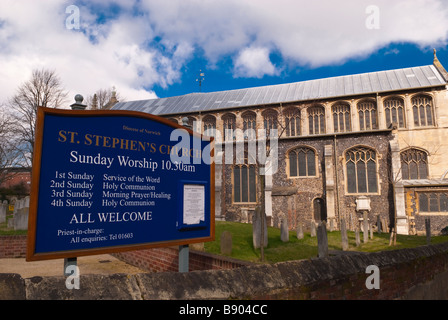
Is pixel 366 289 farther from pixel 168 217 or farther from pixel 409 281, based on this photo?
pixel 168 217

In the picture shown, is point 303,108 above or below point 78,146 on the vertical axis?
above

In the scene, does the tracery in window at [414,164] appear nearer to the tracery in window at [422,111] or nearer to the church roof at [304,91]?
the tracery in window at [422,111]

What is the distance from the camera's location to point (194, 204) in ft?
13.1

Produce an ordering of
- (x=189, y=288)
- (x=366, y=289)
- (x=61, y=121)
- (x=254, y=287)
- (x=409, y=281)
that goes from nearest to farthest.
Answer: (x=189, y=288) → (x=254, y=287) → (x=61, y=121) → (x=366, y=289) → (x=409, y=281)

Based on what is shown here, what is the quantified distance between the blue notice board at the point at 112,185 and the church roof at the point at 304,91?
24580 millimetres

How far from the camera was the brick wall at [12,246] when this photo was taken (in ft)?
34.3

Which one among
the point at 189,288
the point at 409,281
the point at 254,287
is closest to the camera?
the point at 189,288

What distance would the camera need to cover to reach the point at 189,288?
2.51m

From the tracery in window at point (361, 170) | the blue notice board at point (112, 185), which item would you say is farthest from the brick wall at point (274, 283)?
the tracery in window at point (361, 170)

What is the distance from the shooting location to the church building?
19.4 m

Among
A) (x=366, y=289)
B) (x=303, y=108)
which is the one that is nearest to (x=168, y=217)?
(x=366, y=289)

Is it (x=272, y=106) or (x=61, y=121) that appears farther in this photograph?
(x=272, y=106)

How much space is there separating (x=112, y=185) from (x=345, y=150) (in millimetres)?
20530
